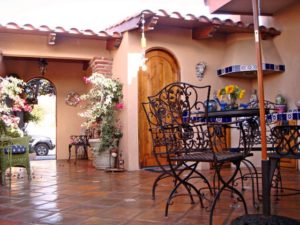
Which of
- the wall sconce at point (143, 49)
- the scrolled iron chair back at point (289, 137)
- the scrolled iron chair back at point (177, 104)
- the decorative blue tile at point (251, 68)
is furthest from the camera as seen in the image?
the decorative blue tile at point (251, 68)

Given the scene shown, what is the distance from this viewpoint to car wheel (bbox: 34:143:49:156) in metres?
11.8

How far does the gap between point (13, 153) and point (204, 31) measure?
12.1 ft

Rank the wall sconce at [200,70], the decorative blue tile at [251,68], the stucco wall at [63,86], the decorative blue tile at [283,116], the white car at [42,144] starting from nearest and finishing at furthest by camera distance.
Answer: the decorative blue tile at [283,116]
the decorative blue tile at [251,68]
the wall sconce at [200,70]
the stucco wall at [63,86]
the white car at [42,144]

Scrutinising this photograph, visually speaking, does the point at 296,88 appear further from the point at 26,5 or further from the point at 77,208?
the point at 26,5

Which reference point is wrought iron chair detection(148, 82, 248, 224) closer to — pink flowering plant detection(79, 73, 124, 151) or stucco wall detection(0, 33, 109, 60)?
pink flowering plant detection(79, 73, 124, 151)

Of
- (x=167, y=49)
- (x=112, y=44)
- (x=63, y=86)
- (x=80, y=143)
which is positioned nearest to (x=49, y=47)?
(x=112, y=44)

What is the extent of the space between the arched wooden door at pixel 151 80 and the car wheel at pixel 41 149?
6916mm

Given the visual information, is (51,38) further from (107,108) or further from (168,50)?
(168,50)

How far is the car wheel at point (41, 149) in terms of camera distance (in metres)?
11.8

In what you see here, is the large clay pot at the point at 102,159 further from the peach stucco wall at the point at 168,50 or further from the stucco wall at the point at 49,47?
the stucco wall at the point at 49,47

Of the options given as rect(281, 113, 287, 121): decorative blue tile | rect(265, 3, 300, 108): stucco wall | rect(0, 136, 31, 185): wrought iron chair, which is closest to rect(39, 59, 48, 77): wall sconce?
rect(0, 136, 31, 185): wrought iron chair

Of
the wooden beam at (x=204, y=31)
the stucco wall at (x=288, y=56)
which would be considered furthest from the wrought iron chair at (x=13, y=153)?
the stucco wall at (x=288, y=56)

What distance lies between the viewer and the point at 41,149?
11812mm

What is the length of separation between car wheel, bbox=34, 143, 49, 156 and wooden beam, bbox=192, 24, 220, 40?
7.60 m
